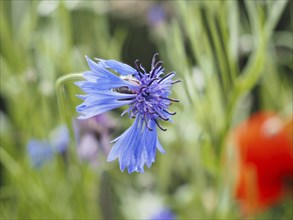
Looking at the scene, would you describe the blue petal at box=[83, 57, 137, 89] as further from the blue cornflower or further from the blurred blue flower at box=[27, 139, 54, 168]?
the blurred blue flower at box=[27, 139, 54, 168]

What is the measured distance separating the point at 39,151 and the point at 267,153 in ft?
1.14

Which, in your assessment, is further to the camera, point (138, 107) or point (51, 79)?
point (51, 79)

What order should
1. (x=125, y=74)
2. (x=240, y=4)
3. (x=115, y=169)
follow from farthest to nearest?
(x=240, y=4) → (x=115, y=169) → (x=125, y=74)

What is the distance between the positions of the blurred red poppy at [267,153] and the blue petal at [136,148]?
0.52m

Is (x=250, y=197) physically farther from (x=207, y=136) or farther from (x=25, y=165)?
(x=25, y=165)

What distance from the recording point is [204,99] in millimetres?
593

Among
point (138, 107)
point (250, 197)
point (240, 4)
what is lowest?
point (250, 197)

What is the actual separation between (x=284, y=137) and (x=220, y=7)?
1.19ft

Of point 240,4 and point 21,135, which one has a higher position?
point 240,4

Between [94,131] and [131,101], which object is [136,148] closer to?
[131,101]

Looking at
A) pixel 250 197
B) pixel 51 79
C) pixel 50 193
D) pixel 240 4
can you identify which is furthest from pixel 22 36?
pixel 240 4

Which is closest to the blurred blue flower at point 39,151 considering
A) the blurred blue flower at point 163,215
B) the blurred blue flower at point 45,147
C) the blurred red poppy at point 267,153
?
the blurred blue flower at point 45,147

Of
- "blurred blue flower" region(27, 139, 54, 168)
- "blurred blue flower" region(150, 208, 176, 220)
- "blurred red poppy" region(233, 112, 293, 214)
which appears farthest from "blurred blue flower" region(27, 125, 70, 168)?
"blurred red poppy" region(233, 112, 293, 214)

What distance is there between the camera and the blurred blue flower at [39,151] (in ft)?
2.04
